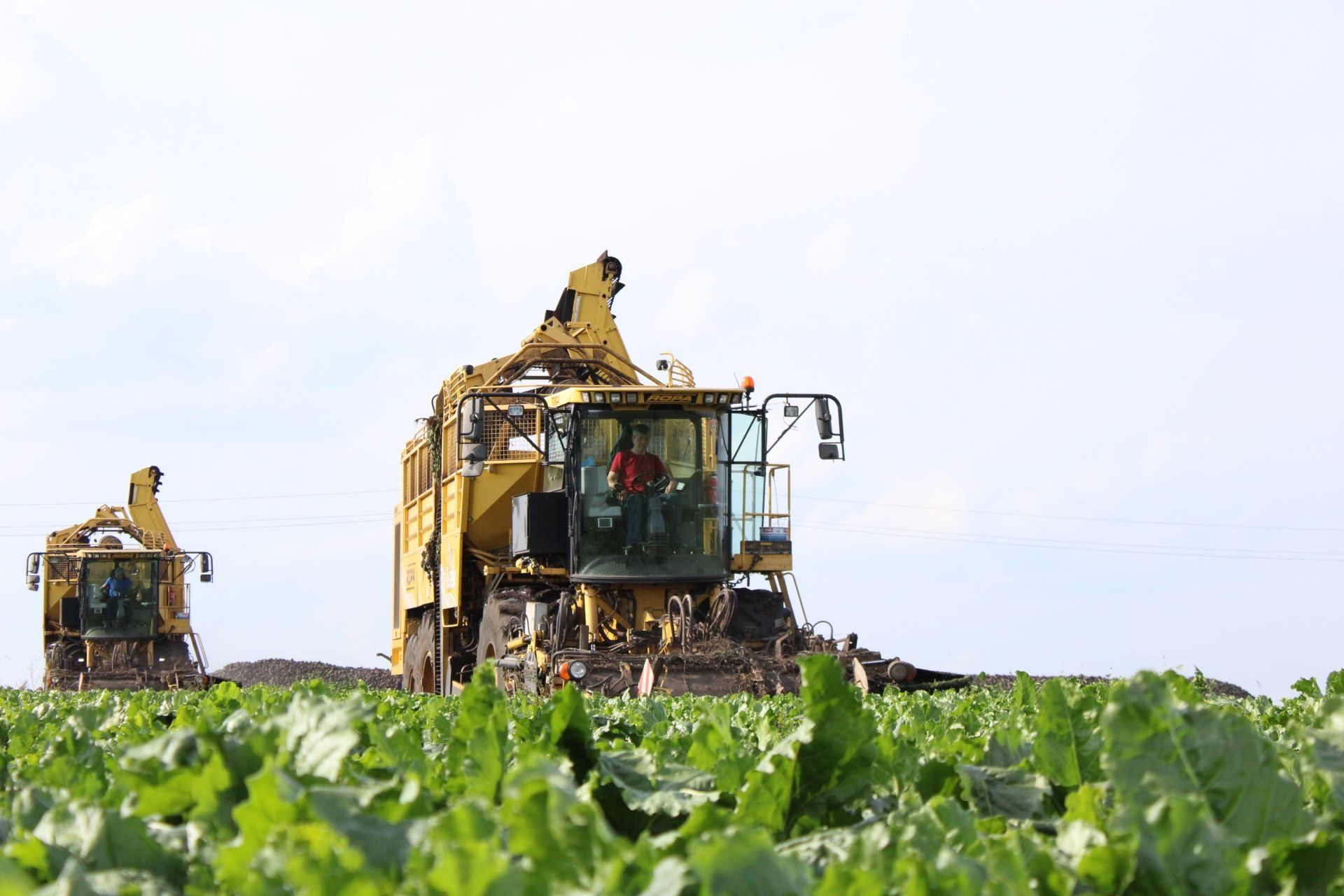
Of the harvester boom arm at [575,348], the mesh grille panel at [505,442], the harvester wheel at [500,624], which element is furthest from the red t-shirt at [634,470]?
the harvester boom arm at [575,348]

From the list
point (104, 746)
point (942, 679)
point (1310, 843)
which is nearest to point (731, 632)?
point (942, 679)

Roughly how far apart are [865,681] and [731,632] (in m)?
2.18

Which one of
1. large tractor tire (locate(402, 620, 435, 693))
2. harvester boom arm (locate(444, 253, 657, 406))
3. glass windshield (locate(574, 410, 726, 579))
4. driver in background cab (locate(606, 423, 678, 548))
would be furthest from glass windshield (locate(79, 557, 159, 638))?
driver in background cab (locate(606, 423, 678, 548))

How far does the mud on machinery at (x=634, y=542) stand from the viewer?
41.9ft

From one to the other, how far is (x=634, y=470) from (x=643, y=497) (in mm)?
268

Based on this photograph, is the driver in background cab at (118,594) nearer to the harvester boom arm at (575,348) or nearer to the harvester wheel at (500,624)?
the harvester boom arm at (575,348)

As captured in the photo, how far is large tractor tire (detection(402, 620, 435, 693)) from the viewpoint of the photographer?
740 inches

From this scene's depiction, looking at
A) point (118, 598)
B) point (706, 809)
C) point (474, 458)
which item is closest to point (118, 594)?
point (118, 598)

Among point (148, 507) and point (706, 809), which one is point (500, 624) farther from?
point (148, 507)

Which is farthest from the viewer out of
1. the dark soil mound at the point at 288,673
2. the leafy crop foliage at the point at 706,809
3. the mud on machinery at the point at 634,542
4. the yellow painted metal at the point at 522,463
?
the dark soil mound at the point at 288,673

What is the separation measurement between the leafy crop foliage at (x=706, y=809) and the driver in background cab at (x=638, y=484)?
→ 11174 millimetres

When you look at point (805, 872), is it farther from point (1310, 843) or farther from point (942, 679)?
point (942, 679)

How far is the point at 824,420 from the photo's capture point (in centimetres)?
1330

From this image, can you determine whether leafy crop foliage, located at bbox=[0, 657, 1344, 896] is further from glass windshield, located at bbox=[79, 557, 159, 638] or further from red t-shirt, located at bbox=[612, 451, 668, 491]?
glass windshield, located at bbox=[79, 557, 159, 638]
